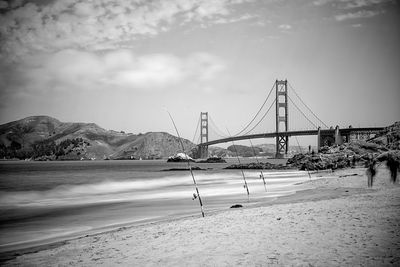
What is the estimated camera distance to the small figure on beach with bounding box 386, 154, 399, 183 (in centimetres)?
1168

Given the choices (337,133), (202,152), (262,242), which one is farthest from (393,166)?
(202,152)

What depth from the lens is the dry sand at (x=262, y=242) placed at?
432 centimetres

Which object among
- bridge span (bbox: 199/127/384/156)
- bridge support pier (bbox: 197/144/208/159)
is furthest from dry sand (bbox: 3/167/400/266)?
bridge support pier (bbox: 197/144/208/159)

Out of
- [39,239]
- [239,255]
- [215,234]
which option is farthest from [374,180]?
[39,239]

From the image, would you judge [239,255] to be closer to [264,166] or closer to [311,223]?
[311,223]

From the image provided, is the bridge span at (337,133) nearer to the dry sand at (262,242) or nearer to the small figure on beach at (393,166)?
the small figure on beach at (393,166)

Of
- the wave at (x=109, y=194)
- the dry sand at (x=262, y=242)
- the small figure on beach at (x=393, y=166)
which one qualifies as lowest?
the wave at (x=109, y=194)

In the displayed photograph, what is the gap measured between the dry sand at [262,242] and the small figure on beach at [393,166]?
15.8ft

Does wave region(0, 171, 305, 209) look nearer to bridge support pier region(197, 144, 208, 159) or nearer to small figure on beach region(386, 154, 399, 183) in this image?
small figure on beach region(386, 154, 399, 183)

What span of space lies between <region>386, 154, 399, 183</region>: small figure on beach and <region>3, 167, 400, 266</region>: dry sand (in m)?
4.80

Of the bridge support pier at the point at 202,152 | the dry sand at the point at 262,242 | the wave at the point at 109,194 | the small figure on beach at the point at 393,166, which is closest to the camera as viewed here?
the dry sand at the point at 262,242

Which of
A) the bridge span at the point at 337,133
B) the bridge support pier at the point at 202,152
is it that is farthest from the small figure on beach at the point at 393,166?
the bridge support pier at the point at 202,152

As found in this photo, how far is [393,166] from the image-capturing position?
469 inches

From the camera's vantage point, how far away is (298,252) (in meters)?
4.48
